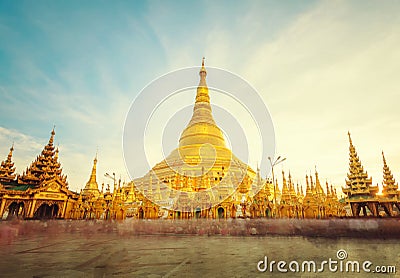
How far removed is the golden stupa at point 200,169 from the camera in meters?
27.0

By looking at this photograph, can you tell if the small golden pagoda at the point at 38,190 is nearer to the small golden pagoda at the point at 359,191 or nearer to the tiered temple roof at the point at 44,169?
the tiered temple roof at the point at 44,169

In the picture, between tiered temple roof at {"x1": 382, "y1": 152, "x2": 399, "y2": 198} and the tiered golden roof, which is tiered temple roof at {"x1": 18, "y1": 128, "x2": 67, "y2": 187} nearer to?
the tiered golden roof

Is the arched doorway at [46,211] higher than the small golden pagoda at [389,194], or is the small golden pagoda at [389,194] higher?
the small golden pagoda at [389,194]

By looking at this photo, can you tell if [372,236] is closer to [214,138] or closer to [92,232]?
[92,232]

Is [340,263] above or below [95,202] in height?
below

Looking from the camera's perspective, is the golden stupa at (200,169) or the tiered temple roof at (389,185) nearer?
the tiered temple roof at (389,185)

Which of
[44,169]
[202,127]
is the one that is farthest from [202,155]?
[44,169]

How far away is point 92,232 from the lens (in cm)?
1880

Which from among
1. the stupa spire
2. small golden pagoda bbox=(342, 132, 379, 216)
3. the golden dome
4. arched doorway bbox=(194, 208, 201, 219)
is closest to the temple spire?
the golden dome

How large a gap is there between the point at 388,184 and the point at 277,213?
923 centimetres

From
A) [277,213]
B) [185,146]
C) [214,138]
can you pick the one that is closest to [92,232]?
[277,213]

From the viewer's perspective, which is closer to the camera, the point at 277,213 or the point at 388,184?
the point at 388,184

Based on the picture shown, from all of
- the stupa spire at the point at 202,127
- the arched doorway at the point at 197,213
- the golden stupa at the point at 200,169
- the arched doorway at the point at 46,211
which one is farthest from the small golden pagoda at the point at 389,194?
the arched doorway at the point at 46,211

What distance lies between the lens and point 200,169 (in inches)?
1396
